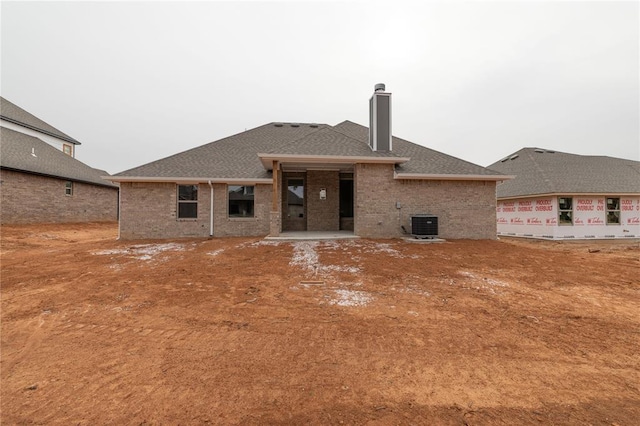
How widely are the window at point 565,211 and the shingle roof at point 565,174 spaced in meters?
0.68

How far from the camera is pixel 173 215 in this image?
12.6 metres

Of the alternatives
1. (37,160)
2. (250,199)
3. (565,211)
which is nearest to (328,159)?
(250,199)

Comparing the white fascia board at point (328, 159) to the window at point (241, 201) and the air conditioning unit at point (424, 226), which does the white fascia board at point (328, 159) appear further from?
the air conditioning unit at point (424, 226)

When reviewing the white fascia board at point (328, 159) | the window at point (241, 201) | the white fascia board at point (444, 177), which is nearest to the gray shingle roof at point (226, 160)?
the window at point (241, 201)

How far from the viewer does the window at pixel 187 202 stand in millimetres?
12688

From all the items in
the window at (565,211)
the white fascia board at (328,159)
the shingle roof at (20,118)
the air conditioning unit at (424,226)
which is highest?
the shingle roof at (20,118)

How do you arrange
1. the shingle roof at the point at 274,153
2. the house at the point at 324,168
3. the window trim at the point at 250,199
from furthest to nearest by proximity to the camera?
the window trim at the point at 250,199 → the shingle roof at the point at 274,153 → the house at the point at 324,168

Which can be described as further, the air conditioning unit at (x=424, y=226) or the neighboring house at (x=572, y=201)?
the neighboring house at (x=572, y=201)

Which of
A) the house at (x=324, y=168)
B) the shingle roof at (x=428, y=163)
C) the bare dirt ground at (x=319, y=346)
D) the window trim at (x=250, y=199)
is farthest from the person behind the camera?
the window trim at (x=250, y=199)

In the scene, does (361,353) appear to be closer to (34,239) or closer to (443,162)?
(443,162)

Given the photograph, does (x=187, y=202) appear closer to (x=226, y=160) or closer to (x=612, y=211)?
(x=226, y=160)

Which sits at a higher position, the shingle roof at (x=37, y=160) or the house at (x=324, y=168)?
the shingle roof at (x=37, y=160)

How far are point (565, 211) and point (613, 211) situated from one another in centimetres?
353

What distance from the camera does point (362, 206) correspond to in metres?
11.9
